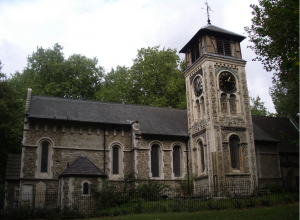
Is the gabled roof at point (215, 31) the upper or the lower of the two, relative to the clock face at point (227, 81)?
upper

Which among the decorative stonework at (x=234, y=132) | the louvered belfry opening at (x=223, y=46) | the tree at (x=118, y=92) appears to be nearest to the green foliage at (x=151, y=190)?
the decorative stonework at (x=234, y=132)

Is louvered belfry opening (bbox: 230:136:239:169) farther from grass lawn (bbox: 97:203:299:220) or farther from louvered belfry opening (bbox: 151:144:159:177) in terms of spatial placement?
grass lawn (bbox: 97:203:299:220)

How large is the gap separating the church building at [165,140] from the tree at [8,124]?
534cm

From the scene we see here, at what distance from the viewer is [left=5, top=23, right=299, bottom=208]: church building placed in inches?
846

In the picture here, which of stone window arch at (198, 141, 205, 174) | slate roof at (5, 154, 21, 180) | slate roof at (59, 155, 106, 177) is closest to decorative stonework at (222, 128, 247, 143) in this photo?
stone window arch at (198, 141, 205, 174)

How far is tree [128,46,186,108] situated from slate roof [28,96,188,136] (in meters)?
8.90

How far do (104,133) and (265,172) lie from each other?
14.0m

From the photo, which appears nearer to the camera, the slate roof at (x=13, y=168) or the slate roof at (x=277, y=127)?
the slate roof at (x=13, y=168)

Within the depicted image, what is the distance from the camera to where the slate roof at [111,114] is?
2350 cm

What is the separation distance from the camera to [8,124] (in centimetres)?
2764

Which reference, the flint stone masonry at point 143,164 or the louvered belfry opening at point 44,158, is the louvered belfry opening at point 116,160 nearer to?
the flint stone masonry at point 143,164

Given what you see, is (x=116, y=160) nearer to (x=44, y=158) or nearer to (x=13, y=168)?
(x=44, y=158)

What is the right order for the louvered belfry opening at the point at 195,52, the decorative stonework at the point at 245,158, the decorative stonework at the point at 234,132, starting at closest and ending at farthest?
the decorative stonework at the point at 245,158
the decorative stonework at the point at 234,132
the louvered belfry opening at the point at 195,52

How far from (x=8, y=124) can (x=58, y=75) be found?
44.9ft
